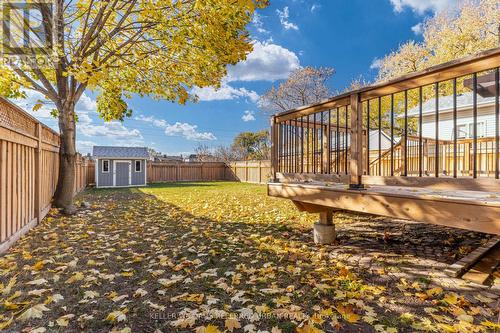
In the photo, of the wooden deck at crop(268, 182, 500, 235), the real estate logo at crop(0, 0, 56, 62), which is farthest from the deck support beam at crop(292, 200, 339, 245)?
the real estate logo at crop(0, 0, 56, 62)

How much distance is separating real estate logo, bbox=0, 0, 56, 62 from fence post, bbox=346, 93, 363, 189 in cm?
554

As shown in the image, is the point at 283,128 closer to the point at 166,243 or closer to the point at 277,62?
the point at 166,243

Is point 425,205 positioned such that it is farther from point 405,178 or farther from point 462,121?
point 462,121

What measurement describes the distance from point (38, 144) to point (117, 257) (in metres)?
3.19

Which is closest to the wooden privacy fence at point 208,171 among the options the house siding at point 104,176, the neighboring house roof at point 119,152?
the neighboring house roof at point 119,152

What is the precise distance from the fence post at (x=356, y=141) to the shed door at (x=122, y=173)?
16218 millimetres

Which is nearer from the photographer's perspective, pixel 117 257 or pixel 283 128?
pixel 117 257

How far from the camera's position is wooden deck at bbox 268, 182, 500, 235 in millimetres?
1887

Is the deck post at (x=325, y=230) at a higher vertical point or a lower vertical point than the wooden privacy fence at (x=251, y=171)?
lower

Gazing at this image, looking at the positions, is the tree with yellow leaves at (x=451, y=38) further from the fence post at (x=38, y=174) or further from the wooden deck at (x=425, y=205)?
the fence post at (x=38, y=174)

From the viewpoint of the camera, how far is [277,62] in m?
24.9

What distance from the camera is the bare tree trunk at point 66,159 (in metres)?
6.09

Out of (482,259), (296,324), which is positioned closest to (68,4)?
(296,324)

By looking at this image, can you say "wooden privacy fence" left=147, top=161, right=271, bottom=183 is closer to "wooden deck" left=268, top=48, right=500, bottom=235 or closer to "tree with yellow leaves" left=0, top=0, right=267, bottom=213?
"tree with yellow leaves" left=0, top=0, right=267, bottom=213
